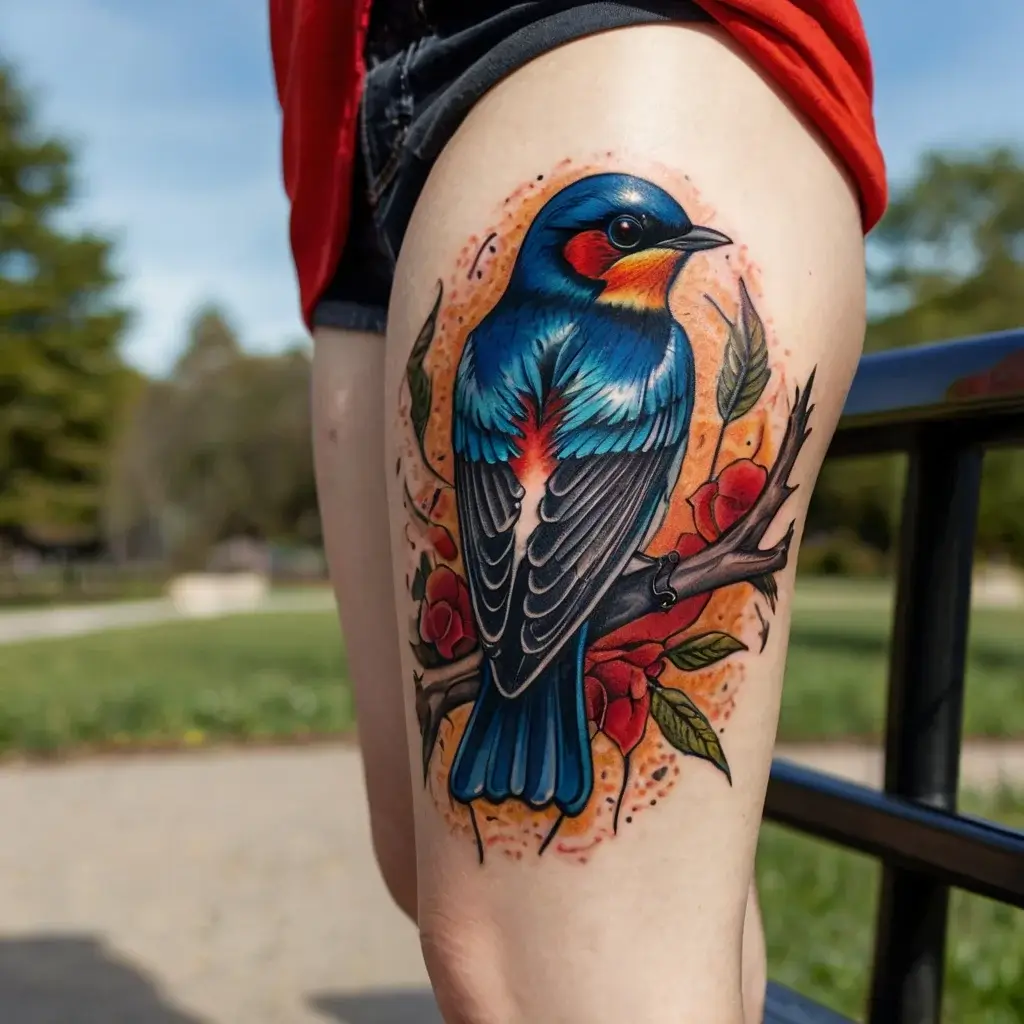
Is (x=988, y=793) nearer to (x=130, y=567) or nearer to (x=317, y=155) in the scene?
(x=317, y=155)

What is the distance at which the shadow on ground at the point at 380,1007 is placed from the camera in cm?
241

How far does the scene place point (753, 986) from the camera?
955 millimetres

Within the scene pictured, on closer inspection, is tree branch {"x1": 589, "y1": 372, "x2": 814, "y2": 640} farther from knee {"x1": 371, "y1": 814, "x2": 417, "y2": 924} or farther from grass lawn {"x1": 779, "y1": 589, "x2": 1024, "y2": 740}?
grass lawn {"x1": 779, "y1": 589, "x2": 1024, "y2": 740}

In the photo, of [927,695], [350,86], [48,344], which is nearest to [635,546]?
[350,86]

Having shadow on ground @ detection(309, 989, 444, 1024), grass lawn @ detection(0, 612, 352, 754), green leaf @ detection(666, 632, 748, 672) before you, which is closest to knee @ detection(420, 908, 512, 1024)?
green leaf @ detection(666, 632, 748, 672)

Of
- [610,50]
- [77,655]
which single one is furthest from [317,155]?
[77,655]

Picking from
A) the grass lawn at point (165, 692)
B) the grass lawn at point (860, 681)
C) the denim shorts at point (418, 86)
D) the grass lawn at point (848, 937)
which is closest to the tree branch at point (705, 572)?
the denim shorts at point (418, 86)

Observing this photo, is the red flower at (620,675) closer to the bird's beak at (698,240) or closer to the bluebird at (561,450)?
the bluebird at (561,450)

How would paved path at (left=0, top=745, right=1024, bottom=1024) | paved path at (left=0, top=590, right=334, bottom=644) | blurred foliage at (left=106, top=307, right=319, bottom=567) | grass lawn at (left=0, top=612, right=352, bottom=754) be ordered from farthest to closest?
blurred foliage at (left=106, top=307, right=319, bottom=567) → paved path at (left=0, top=590, right=334, bottom=644) → grass lawn at (left=0, top=612, right=352, bottom=754) → paved path at (left=0, top=745, right=1024, bottom=1024)

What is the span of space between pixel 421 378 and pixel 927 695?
80 cm

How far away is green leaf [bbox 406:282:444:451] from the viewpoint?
774 mm

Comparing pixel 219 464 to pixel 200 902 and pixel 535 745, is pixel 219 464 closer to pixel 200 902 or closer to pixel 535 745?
pixel 200 902

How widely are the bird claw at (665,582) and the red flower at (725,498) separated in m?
0.03

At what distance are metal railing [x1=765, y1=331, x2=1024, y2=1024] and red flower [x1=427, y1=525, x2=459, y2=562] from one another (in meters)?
0.58
